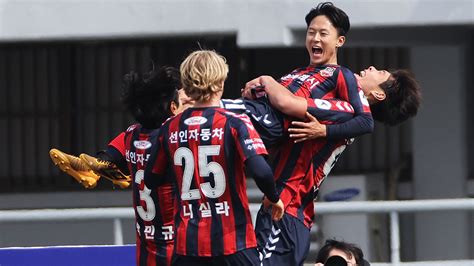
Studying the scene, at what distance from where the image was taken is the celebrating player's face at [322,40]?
6.79 metres

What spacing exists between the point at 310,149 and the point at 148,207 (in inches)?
36.1

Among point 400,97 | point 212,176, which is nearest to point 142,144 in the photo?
point 212,176

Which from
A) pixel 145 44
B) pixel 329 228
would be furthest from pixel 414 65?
pixel 145 44

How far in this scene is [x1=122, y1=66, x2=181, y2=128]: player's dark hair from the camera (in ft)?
23.4

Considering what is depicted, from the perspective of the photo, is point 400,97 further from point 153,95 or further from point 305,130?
point 153,95

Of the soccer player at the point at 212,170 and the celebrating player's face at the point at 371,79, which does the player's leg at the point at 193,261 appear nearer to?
the soccer player at the point at 212,170

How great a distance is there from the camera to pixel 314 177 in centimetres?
689

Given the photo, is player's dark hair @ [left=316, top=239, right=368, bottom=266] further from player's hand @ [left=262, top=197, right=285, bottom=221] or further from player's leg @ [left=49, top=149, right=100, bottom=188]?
player's leg @ [left=49, top=149, right=100, bottom=188]

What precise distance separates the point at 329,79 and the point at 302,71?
0.17 meters

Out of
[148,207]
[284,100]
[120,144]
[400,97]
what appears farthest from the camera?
[120,144]

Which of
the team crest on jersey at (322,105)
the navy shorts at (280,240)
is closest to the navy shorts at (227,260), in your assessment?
the navy shorts at (280,240)

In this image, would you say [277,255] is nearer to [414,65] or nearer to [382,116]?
[382,116]

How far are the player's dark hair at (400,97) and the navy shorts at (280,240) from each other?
700 millimetres

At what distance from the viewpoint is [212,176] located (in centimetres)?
623
